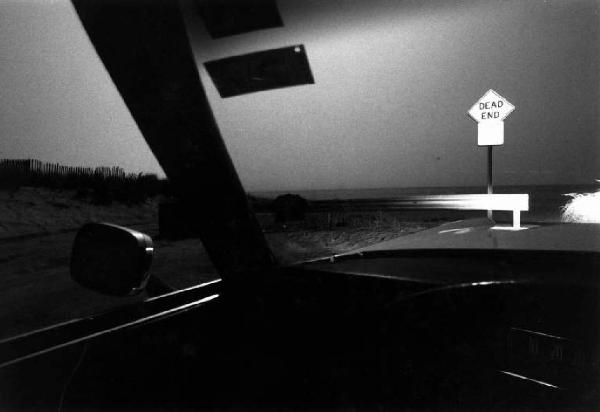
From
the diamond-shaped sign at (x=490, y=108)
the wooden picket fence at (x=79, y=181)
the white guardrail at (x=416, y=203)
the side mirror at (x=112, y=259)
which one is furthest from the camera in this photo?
the wooden picket fence at (x=79, y=181)

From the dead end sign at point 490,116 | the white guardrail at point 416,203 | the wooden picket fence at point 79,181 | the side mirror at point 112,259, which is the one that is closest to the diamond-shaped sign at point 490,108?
the dead end sign at point 490,116

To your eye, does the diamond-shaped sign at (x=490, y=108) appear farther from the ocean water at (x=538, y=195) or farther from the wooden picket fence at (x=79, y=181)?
the wooden picket fence at (x=79, y=181)

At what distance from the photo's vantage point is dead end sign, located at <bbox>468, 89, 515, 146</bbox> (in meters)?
7.68

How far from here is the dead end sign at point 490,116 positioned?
7680 mm

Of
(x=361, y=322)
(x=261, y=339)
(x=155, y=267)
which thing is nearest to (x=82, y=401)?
A: (x=261, y=339)

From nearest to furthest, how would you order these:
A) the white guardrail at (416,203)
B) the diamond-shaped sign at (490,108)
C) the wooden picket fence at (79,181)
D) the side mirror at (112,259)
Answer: the side mirror at (112,259) → the diamond-shaped sign at (490,108) → the white guardrail at (416,203) → the wooden picket fence at (79,181)

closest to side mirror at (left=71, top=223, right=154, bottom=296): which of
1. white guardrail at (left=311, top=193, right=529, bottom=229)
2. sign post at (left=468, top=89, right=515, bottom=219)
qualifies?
white guardrail at (left=311, top=193, right=529, bottom=229)

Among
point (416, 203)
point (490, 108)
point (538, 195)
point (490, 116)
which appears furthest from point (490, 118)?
point (538, 195)

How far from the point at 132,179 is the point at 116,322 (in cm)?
2943

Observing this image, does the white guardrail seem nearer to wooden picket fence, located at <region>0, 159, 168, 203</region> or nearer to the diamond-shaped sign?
the diamond-shaped sign

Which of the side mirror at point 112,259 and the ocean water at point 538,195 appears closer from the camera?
the side mirror at point 112,259

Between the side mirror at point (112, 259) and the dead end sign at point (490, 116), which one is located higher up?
Answer: the dead end sign at point (490, 116)

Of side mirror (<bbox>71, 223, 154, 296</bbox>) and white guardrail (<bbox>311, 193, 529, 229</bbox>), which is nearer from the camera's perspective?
side mirror (<bbox>71, 223, 154, 296</bbox>)

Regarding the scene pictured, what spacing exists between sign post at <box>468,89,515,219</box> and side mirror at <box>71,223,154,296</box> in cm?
751
